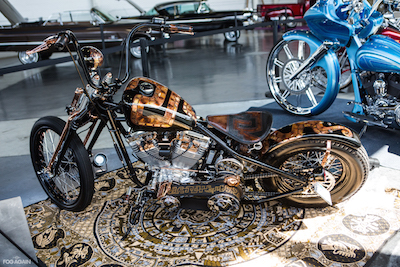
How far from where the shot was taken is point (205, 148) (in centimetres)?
191

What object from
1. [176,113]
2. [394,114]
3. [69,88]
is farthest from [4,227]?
[69,88]

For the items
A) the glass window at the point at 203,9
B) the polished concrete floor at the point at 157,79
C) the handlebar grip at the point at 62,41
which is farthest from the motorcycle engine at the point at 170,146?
the glass window at the point at 203,9


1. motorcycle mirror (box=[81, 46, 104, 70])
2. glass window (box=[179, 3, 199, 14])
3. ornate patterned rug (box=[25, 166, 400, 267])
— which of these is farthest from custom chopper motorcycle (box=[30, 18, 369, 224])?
glass window (box=[179, 3, 199, 14])

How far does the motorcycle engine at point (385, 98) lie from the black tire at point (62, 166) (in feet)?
7.89

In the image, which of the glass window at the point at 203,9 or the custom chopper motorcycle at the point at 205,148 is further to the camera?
the glass window at the point at 203,9

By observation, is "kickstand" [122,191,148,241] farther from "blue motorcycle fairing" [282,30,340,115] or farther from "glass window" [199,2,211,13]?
"glass window" [199,2,211,13]

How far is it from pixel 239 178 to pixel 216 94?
2.89 metres

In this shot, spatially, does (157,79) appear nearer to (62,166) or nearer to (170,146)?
(62,166)

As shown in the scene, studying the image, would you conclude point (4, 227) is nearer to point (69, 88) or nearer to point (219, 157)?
point (219, 157)

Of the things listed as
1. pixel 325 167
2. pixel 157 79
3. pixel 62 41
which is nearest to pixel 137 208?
pixel 62 41

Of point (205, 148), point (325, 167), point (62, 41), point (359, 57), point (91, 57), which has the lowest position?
point (325, 167)

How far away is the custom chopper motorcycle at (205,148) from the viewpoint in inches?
72.1

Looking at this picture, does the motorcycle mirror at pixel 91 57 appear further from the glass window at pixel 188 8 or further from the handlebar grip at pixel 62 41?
the glass window at pixel 188 8

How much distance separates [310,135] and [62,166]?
1656mm
